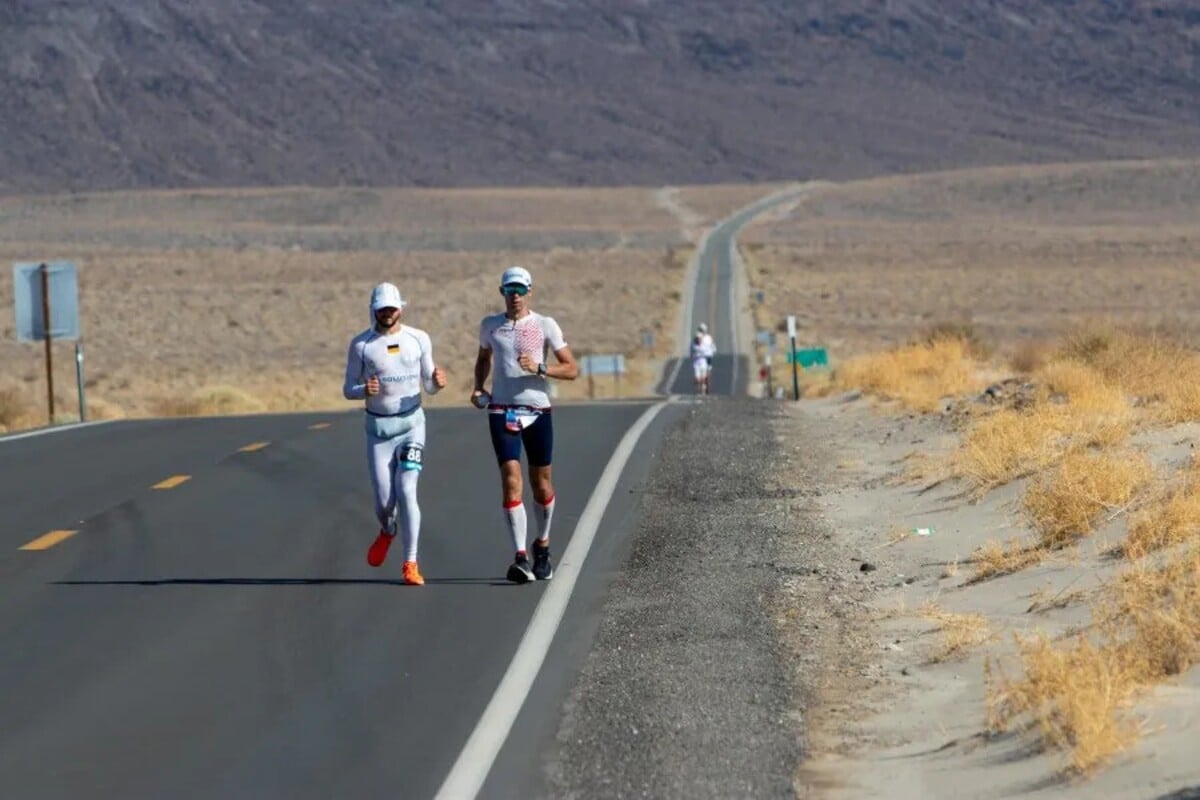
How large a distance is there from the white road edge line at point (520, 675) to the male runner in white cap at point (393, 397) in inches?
36.4

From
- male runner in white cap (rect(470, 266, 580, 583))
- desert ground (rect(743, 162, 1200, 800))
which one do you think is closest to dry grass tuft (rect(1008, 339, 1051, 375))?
desert ground (rect(743, 162, 1200, 800))

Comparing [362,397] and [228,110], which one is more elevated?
[228,110]

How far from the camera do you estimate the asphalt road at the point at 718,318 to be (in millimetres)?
52131

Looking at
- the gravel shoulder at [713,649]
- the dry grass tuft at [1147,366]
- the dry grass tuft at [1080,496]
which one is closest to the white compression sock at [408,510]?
the gravel shoulder at [713,649]

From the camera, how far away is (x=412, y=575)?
1223 cm

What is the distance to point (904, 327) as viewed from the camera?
7044 cm

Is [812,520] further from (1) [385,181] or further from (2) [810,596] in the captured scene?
(1) [385,181]

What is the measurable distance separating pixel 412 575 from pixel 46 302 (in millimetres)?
21802

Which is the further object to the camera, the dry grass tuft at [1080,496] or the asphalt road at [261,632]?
the dry grass tuft at [1080,496]

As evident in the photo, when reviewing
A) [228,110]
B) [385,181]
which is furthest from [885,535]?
[228,110]

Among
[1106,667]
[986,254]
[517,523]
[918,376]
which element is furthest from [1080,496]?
[986,254]

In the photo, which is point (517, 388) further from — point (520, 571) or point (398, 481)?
point (520, 571)

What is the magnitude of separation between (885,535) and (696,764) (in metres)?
6.33

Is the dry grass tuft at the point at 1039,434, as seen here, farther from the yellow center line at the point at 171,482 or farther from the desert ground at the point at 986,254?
the desert ground at the point at 986,254
